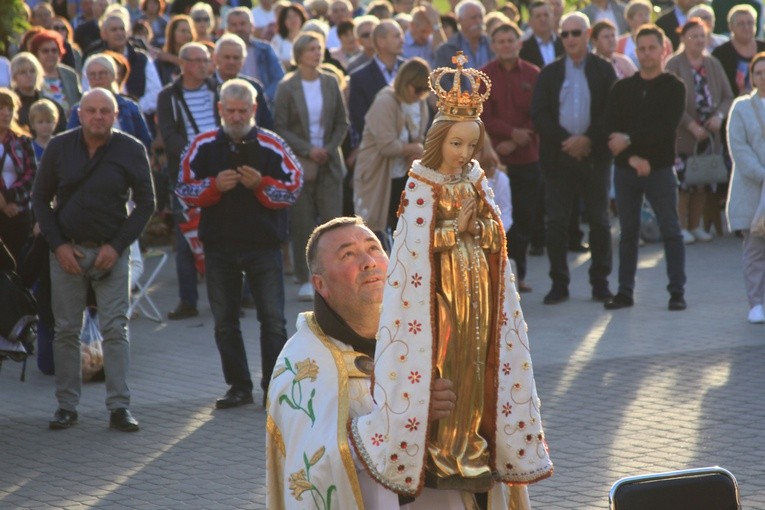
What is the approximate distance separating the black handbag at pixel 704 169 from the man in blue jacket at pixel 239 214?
689 cm

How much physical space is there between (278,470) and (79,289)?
4297mm

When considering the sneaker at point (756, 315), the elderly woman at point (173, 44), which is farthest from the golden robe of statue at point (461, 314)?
the elderly woman at point (173, 44)

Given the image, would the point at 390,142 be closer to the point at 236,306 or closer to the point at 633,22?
the point at 236,306

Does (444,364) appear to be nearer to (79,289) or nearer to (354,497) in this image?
(354,497)

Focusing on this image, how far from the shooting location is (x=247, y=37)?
15.6m

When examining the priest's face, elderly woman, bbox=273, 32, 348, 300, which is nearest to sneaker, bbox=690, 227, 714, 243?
elderly woman, bbox=273, 32, 348, 300

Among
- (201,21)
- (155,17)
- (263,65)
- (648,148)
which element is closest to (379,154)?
(648,148)

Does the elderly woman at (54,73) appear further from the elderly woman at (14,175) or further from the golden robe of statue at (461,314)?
the golden robe of statue at (461,314)

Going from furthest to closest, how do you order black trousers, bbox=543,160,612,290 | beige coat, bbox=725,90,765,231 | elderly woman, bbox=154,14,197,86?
elderly woman, bbox=154,14,197,86 < black trousers, bbox=543,160,612,290 < beige coat, bbox=725,90,765,231

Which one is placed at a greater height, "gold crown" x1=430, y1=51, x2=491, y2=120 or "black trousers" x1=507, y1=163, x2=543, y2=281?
"gold crown" x1=430, y1=51, x2=491, y2=120

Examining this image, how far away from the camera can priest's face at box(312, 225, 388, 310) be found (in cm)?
486

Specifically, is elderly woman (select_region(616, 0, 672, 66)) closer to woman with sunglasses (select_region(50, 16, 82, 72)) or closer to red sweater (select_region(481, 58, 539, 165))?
red sweater (select_region(481, 58, 539, 165))

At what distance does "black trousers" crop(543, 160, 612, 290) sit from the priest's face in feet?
25.4

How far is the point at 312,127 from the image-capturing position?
13.1 m
